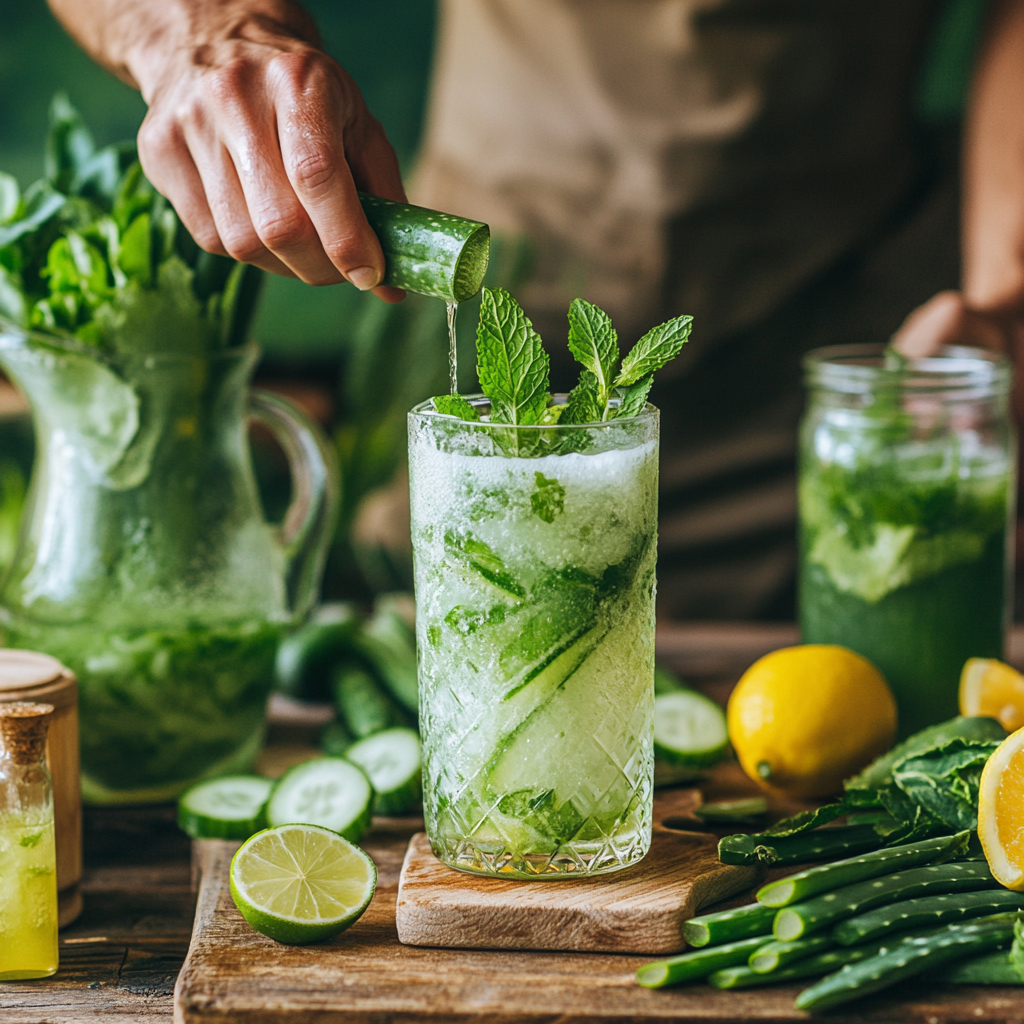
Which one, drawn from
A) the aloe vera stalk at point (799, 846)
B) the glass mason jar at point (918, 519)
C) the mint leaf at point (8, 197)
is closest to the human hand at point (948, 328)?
the glass mason jar at point (918, 519)

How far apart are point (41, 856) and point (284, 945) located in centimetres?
24

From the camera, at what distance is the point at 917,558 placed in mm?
1545

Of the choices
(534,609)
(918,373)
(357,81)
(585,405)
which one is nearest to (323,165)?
(585,405)

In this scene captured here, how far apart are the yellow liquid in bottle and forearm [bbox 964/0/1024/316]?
71.7 inches

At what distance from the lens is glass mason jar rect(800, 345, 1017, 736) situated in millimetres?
1544

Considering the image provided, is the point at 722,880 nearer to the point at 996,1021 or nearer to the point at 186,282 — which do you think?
the point at 996,1021

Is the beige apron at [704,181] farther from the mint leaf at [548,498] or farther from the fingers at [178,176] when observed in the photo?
the mint leaf at [548,498]

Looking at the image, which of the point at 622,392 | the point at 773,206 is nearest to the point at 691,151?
the point at 773,206

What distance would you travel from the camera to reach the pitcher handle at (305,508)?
1606 millimetres

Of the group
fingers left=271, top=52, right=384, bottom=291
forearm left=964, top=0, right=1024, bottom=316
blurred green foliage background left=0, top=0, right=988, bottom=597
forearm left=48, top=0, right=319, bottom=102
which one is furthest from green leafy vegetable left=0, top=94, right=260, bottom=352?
blurred green foliage background left=0, top=0, right=988, bottom=597

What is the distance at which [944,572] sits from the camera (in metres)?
1.55

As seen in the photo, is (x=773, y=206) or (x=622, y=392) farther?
(x=773, y=206)

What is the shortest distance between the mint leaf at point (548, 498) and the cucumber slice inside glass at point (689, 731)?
1.57 feet

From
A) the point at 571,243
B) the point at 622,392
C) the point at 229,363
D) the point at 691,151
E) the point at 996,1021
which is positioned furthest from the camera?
the point at 571,243
